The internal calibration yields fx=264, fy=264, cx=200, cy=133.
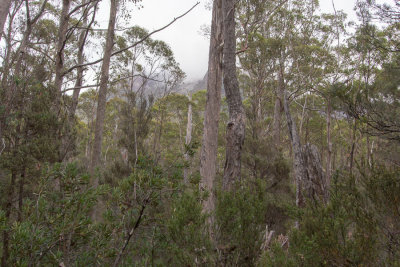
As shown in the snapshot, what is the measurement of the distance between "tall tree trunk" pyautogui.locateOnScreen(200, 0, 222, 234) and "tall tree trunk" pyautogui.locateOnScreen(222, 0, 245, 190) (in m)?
0.29

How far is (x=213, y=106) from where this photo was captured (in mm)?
5824

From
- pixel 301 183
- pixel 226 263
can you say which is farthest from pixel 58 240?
pixel 301 183

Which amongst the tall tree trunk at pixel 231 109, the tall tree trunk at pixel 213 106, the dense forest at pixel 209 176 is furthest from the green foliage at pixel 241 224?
the tall tree trunk at pixel 213 106

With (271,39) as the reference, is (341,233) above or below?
below

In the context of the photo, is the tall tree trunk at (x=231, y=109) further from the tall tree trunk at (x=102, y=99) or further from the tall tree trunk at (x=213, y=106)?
the tall tree trunk at (x=102, y=99)

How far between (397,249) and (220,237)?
1925 millimetres

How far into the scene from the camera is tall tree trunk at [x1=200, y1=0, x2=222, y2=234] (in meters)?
5.42

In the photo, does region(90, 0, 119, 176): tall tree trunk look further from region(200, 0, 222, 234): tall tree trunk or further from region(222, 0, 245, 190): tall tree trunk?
region(222, 0, 245, 190): tall tree trunk

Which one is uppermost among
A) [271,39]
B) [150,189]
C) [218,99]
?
[271,39]

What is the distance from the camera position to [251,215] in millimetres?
2381

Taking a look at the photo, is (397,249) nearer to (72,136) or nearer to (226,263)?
(226,263)

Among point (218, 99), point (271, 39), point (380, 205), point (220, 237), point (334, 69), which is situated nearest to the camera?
point (220, 237)

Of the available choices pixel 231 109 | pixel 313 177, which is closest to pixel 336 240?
pixel 313 177

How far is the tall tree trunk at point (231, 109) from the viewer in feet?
16.0
